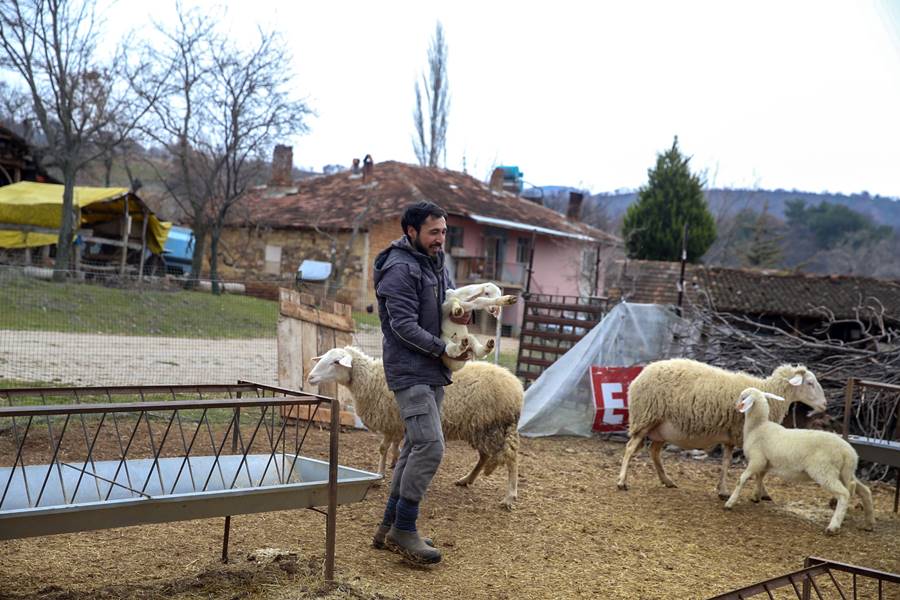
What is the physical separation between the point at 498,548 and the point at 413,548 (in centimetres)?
89

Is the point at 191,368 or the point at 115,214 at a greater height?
the point at 115,214

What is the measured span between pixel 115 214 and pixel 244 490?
2288 centimetres

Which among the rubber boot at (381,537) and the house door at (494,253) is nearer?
the rubber boot at (381,537)

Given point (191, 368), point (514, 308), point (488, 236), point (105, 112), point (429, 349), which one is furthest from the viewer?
Result: point (488, 236)

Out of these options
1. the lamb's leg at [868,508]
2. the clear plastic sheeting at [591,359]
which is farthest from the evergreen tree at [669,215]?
the lamb's leg at [868,508]

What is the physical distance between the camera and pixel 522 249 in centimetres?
3441

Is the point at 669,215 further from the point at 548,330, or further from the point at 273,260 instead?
the point at 548,330

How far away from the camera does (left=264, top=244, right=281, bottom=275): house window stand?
29078mm

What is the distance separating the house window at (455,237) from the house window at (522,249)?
4.23 meters

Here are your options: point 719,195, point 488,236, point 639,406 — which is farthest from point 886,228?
point 639,406

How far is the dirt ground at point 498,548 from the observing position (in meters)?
4.35

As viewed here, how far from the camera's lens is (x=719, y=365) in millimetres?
10148

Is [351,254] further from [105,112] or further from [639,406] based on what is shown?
[639,406]

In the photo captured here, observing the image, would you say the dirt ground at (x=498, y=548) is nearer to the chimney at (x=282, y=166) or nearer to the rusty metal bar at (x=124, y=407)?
the rusty metal bar at (x=124, y=407)
